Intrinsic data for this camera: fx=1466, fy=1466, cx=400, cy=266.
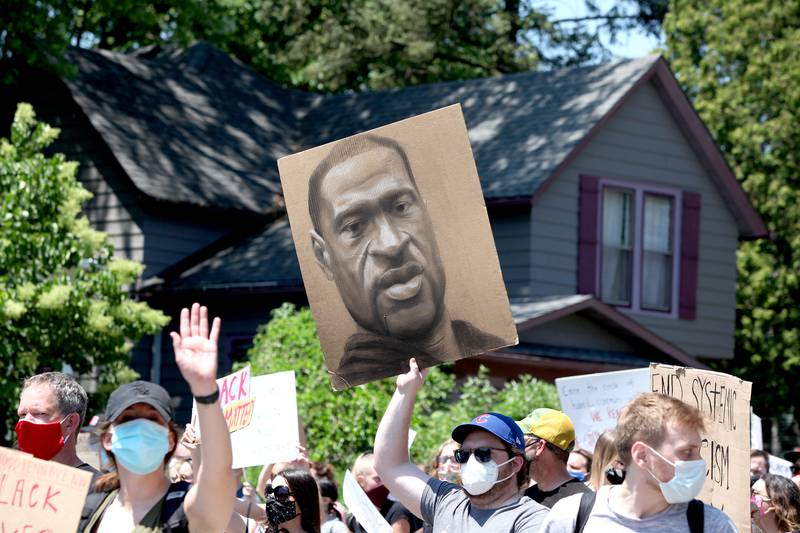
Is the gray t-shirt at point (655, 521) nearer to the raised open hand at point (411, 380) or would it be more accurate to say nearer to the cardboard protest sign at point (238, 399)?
the raised open hand at point (411, 380)

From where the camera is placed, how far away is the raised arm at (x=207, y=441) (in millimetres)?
4586

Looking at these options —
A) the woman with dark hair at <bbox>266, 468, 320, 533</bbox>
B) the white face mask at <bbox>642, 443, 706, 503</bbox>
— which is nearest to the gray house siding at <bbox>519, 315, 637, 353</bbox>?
the woman with dark hair at <bbox>266, 468, 320, 533</bbox>

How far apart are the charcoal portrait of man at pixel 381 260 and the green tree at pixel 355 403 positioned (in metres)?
6.74

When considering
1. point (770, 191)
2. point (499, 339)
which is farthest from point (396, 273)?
point (770, 191)

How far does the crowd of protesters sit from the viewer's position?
4.68m

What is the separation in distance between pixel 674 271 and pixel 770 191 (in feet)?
17.9

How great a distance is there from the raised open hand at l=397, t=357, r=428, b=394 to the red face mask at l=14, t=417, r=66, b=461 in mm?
1426

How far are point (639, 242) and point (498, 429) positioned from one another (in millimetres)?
16581

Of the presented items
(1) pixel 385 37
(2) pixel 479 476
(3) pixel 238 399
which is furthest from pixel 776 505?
(1) pixel 385 37

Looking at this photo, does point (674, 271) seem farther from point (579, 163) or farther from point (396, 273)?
point (396, 273)

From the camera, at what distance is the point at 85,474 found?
16.6 feet

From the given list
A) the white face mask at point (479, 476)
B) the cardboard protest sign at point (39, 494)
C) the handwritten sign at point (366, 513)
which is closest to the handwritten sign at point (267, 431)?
the handwritten sign at point (366, 513)

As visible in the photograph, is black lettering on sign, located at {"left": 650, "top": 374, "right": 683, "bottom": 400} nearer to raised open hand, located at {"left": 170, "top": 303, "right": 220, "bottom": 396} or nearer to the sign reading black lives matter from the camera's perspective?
the sign reading black lives matter

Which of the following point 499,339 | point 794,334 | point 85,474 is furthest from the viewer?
point 794,334
